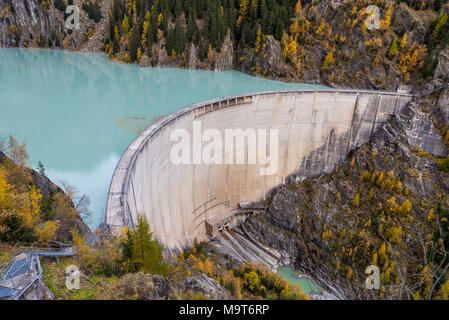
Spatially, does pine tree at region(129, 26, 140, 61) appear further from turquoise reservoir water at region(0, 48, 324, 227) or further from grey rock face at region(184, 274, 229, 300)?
grey rock face at region(184, 274, 229, 300)

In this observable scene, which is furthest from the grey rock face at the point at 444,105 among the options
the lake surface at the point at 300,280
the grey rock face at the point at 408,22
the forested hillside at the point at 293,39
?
the lake surface at the point at 300,280

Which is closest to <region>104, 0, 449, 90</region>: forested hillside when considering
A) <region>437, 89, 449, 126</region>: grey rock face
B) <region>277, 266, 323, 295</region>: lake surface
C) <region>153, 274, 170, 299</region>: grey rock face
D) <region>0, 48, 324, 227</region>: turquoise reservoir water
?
<region>0, 48, 324, 227</region>: turquoise reservoir water

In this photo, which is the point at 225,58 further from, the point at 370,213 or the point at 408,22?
the point at 370,213

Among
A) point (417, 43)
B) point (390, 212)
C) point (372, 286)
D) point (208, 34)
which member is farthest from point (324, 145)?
point (208, 34)

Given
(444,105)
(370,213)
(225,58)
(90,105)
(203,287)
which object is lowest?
(370,213)

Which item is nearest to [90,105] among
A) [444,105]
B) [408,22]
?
[444,105]

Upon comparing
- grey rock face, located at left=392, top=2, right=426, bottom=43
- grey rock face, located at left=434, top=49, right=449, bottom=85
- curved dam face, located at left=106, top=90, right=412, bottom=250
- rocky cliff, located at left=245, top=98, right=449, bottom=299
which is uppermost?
grey rock face, located at left=392, top=2, right=426, bottom=43
